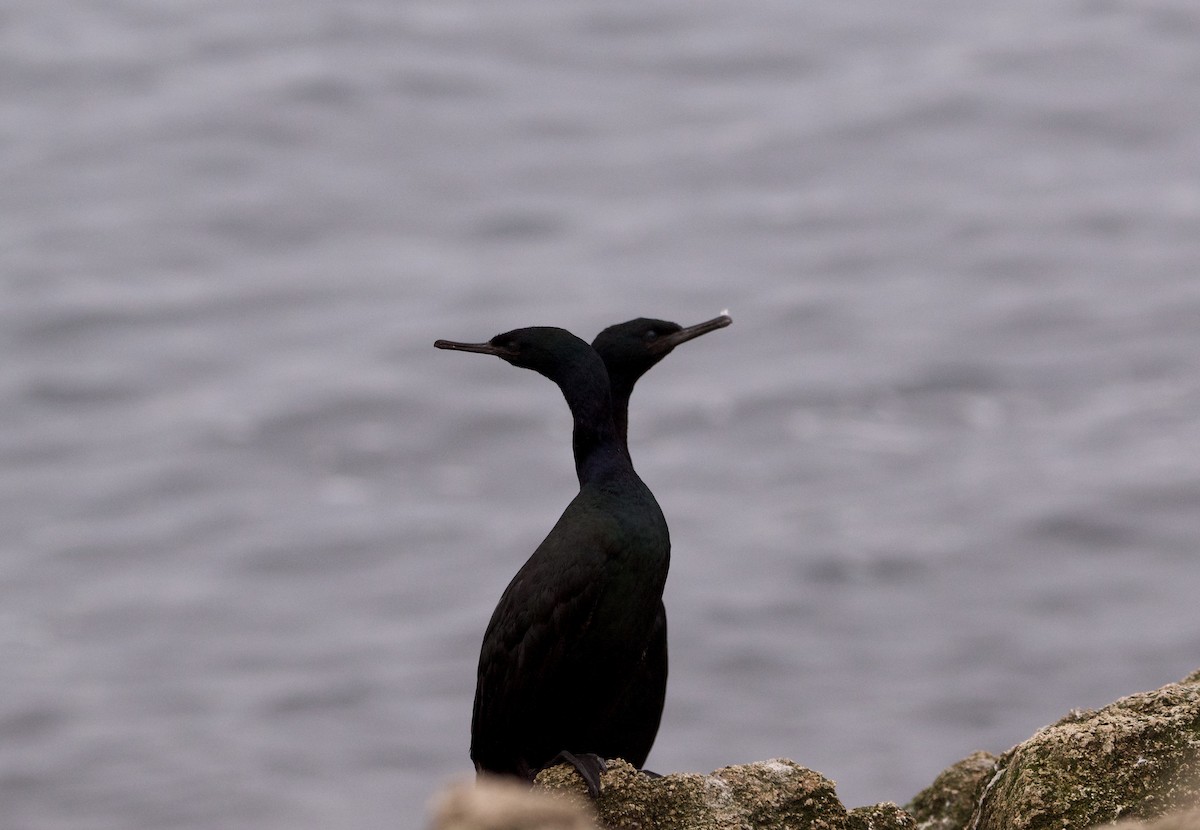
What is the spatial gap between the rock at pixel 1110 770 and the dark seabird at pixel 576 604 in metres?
2.28

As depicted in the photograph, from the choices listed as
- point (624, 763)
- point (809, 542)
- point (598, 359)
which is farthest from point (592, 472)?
point (809, 542)

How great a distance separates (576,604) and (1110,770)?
2.79 metres

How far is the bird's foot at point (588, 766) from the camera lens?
306 inches

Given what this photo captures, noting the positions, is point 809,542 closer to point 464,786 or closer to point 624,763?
point 624,763

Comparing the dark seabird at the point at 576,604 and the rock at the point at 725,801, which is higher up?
the dark seabird at the point at 576,604

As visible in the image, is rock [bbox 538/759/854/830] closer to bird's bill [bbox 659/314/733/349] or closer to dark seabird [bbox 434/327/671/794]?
dark seabird [bbox 434/327/671/794]

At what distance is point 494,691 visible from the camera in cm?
929

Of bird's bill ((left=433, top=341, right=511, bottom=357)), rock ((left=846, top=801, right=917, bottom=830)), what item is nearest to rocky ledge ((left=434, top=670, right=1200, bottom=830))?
rock ((left=846, top=801, right=917, bottom=830))

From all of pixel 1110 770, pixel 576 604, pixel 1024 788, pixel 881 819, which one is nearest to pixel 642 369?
pixel 576 604

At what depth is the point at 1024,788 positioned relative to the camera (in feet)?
23.2

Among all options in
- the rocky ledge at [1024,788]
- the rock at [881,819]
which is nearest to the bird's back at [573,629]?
the rocky ledge at [1024,788]

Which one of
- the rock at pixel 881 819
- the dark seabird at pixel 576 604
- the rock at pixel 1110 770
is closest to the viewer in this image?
the rock at pixel 1110 770

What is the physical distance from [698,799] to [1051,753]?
4.23ft

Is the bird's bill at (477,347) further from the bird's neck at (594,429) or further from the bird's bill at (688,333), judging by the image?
the bird's bill at (688,333)
